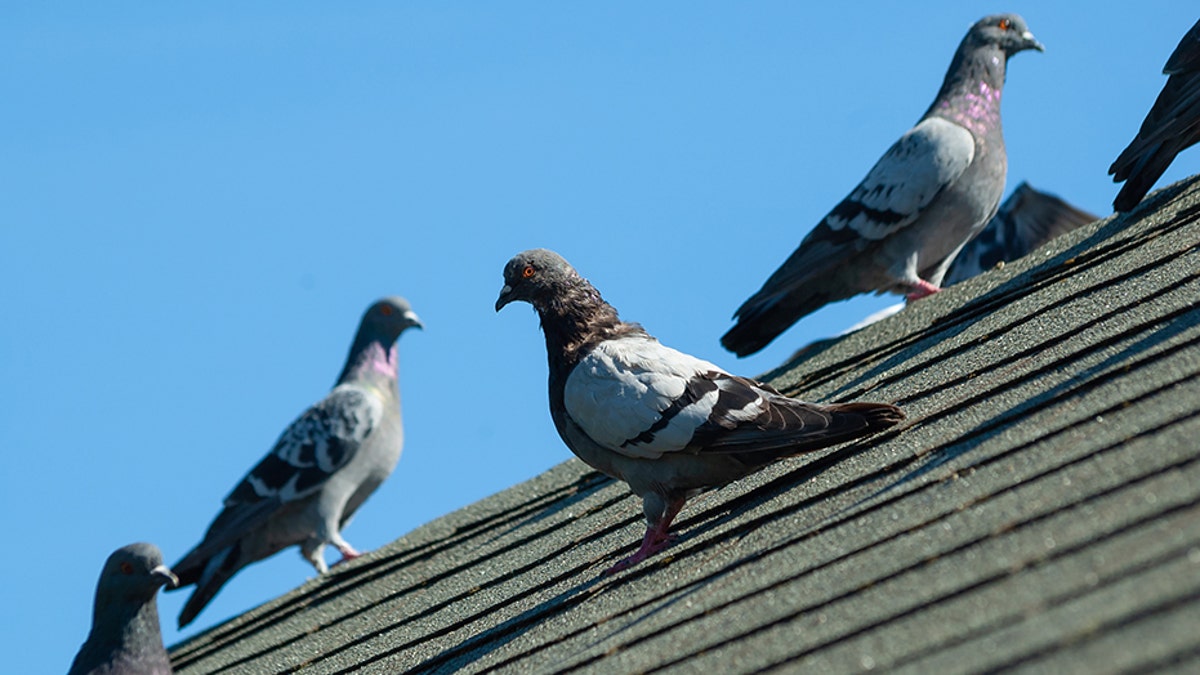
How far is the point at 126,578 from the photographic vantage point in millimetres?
5336

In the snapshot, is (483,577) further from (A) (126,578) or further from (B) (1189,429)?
(B) (1189,429)

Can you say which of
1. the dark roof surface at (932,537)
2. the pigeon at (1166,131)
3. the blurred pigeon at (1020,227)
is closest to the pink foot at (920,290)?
the dark roof surface at (932,537)

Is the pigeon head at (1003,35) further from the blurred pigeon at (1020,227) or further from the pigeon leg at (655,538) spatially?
the pigeon leg at (655,538)

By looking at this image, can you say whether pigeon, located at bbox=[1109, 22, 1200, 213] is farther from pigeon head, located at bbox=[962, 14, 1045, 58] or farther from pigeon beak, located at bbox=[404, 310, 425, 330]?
pigeon beak, located at bbox=[404, 310, 425, 330]

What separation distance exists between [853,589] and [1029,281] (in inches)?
102

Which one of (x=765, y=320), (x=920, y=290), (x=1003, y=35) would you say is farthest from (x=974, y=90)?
(x=765, y=320)

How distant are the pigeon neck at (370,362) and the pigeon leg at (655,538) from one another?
5978 millimetres

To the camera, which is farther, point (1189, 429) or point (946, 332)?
point (946, 332)

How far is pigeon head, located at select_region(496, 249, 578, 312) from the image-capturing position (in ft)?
15.2

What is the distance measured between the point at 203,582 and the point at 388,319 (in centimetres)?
212

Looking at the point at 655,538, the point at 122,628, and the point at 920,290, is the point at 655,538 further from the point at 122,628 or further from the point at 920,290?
the point at 920,290

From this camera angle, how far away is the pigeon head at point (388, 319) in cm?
1027

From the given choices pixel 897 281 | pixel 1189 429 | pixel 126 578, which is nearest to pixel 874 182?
pixel 897 281

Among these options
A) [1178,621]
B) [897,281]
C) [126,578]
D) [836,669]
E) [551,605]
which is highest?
[897,281]
